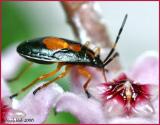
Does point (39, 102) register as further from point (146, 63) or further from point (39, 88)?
point (146, 63)

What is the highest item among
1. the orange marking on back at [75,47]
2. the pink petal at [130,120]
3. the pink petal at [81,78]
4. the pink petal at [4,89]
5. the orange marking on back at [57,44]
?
the orange marking on back at [57,44]

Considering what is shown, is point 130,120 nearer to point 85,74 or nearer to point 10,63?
point 85,74

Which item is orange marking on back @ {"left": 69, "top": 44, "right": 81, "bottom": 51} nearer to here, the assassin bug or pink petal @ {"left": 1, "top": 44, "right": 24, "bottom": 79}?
the assassin bug

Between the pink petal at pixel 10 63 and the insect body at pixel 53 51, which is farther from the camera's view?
the pink petal at pixel 10 63

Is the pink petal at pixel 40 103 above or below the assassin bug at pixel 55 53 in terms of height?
below

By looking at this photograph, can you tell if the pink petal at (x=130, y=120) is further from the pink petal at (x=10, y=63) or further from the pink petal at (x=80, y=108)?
the pink petal at (x=10, y=63)

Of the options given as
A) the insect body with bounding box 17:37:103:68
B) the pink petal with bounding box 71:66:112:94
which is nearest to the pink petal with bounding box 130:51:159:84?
the pink petal with bounding box 71:66:112:94

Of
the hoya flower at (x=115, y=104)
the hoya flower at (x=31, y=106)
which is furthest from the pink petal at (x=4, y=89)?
the hoya flower at (x=115, y=104)
